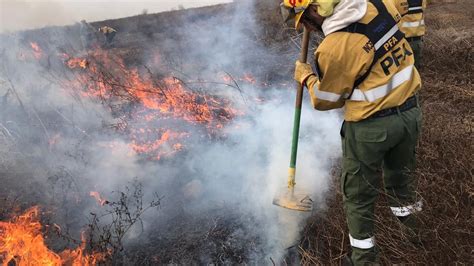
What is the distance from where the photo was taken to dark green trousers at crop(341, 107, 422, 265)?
2.71 meters

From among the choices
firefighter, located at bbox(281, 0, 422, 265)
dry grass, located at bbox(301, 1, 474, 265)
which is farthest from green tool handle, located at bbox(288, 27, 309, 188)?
dry grass, located at bbox(301, 1, 474, 265)

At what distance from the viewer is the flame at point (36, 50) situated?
699cm

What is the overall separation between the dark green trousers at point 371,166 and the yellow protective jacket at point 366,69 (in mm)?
132

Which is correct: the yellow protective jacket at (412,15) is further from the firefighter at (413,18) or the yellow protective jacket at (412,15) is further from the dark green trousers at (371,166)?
the dark green trousers at (371,166)

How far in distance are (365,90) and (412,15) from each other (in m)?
2.81

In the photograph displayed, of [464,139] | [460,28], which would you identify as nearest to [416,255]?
[464,139]

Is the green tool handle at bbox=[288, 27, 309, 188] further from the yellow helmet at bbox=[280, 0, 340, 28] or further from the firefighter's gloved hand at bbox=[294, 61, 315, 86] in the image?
the yellow helmet at bbox=[280, 0, 340, 28]

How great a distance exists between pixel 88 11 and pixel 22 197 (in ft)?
27.8

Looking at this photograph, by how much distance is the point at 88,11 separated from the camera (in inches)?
441

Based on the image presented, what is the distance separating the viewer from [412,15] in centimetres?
475

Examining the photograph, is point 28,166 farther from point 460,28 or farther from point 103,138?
point 460,28

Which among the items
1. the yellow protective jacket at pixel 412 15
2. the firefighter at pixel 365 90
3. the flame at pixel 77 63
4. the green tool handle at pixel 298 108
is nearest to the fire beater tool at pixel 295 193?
the green tool handle at pixel 298 108

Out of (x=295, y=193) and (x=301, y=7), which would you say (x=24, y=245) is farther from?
(x=301, y=7)

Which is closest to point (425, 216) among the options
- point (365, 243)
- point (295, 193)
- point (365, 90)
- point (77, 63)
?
point (365, 243)
